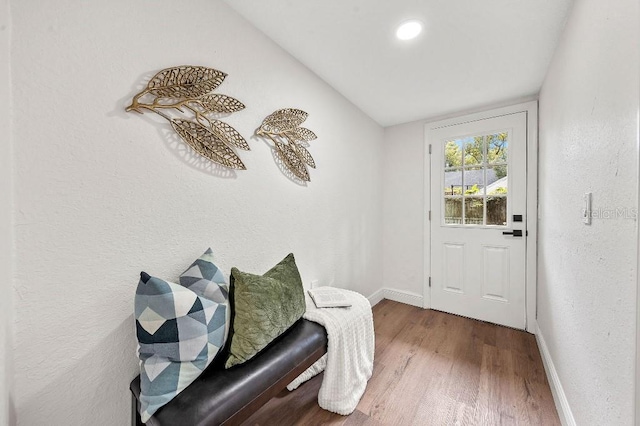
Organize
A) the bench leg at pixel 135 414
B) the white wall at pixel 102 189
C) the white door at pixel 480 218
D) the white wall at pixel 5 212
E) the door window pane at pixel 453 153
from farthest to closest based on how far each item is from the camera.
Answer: the door window pane at pixel 453 153
the white door at pixel 480 218
the bench leg at pixel 135 414
the white wall at pixel 102 189
the white wall at pixel 5 212

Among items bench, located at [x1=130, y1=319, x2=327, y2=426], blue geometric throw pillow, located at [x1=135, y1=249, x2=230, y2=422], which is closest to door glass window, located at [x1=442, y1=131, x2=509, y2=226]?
bench, located at [x1=130, y1=319, x2=327, y2=426]

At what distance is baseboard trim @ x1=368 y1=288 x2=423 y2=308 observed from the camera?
283cm

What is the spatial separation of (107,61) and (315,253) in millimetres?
1588

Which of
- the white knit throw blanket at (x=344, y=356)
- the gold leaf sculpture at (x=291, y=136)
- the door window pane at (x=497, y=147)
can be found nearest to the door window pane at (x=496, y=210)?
the door window pane at (x=497, y=147)

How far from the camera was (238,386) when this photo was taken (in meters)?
0.96

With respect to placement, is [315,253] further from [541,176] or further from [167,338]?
[541,176]

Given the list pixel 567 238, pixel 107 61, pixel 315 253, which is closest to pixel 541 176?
pixel 567 238

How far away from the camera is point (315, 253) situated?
1983 mm

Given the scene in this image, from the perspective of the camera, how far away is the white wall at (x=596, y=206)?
74 centimetres

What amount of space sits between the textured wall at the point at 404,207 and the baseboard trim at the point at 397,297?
5 centimetres

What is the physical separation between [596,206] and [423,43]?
4.26 ft

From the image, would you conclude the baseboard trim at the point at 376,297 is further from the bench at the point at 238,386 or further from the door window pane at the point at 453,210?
the bench at the point at 238,386

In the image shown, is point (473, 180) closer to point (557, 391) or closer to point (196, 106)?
point (557, 391)

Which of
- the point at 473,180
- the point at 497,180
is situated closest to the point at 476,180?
the point at 473,180
